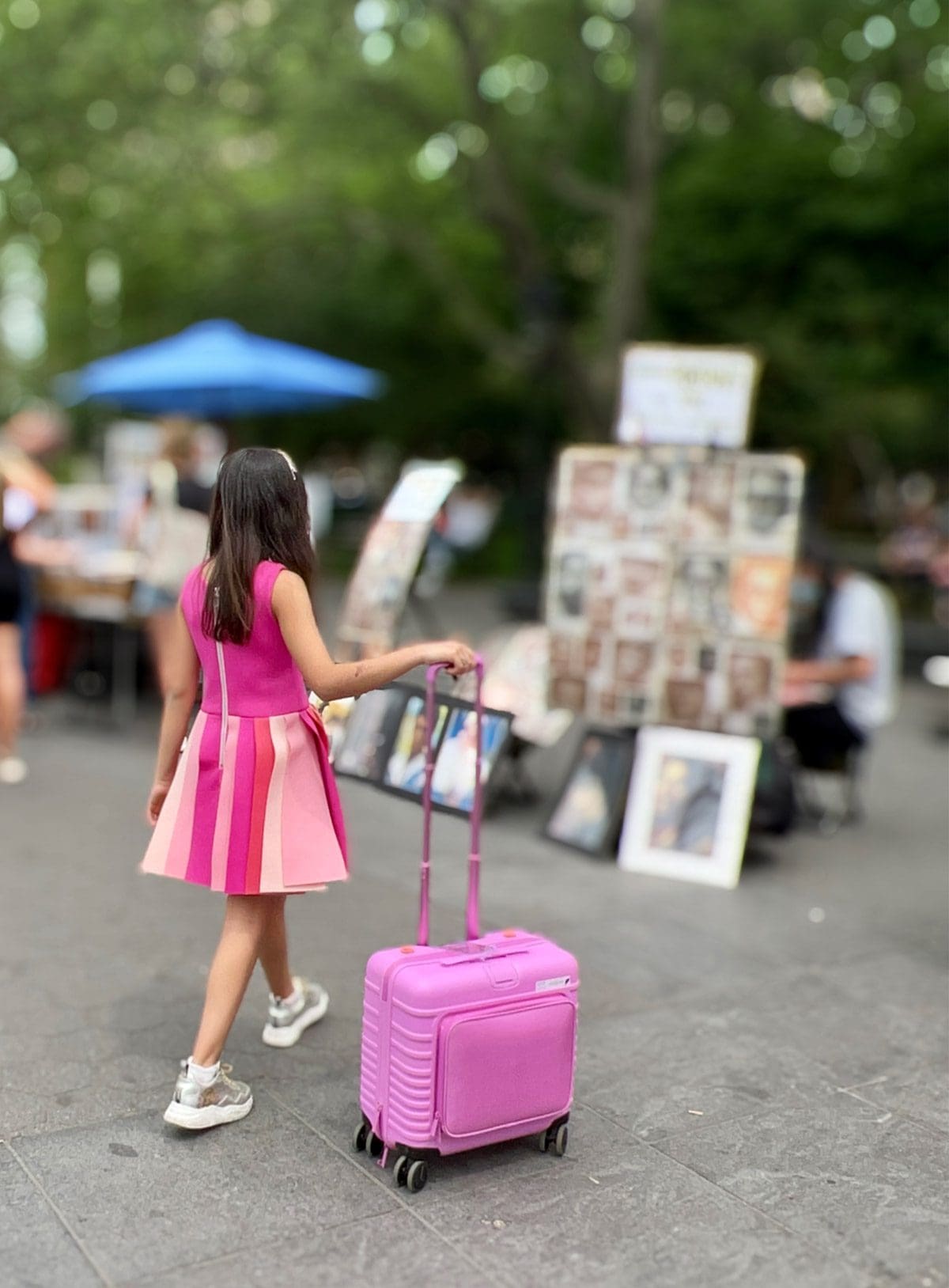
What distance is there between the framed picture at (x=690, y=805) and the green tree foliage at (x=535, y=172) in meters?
9.24

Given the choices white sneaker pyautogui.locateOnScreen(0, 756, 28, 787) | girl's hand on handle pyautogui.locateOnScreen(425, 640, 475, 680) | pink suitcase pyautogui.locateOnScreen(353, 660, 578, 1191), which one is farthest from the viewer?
white sneaker pyautogui.locateOnScreen(0, 756, 28, 787)

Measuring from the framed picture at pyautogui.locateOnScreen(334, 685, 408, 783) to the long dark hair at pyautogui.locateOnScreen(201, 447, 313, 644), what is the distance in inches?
34.1

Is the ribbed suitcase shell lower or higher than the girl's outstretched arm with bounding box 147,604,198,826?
lower

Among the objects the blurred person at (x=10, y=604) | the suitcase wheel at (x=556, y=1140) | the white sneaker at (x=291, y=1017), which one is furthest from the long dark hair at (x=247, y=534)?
the blurred person at (x=10, y=604)

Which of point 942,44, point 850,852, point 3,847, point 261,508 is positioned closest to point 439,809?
point 261,508

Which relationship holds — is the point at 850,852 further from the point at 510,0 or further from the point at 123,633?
the point at 510,0

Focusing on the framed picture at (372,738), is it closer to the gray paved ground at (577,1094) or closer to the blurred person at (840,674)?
the gray paved ground at (577,1094)

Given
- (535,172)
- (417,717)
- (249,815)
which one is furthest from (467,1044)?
(535,172)

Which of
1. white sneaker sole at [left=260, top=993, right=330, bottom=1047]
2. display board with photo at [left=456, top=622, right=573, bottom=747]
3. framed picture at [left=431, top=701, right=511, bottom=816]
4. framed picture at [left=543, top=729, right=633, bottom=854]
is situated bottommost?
white sneaker sole at [left=260, top=993, right=330, bottom=1047]

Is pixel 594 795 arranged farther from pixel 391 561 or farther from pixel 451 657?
pixel 451 657

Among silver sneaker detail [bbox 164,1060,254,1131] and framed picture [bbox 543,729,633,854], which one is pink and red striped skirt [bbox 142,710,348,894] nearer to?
silver sneaker detail [bbox 164,1060,254,1131]

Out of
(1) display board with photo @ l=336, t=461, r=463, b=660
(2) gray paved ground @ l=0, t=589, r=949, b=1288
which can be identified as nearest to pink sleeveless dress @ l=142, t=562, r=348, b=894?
(2) gray paved ground @ l=0, t=589, r=949, b=1288

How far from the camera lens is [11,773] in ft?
24.3

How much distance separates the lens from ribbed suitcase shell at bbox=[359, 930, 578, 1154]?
325cm
